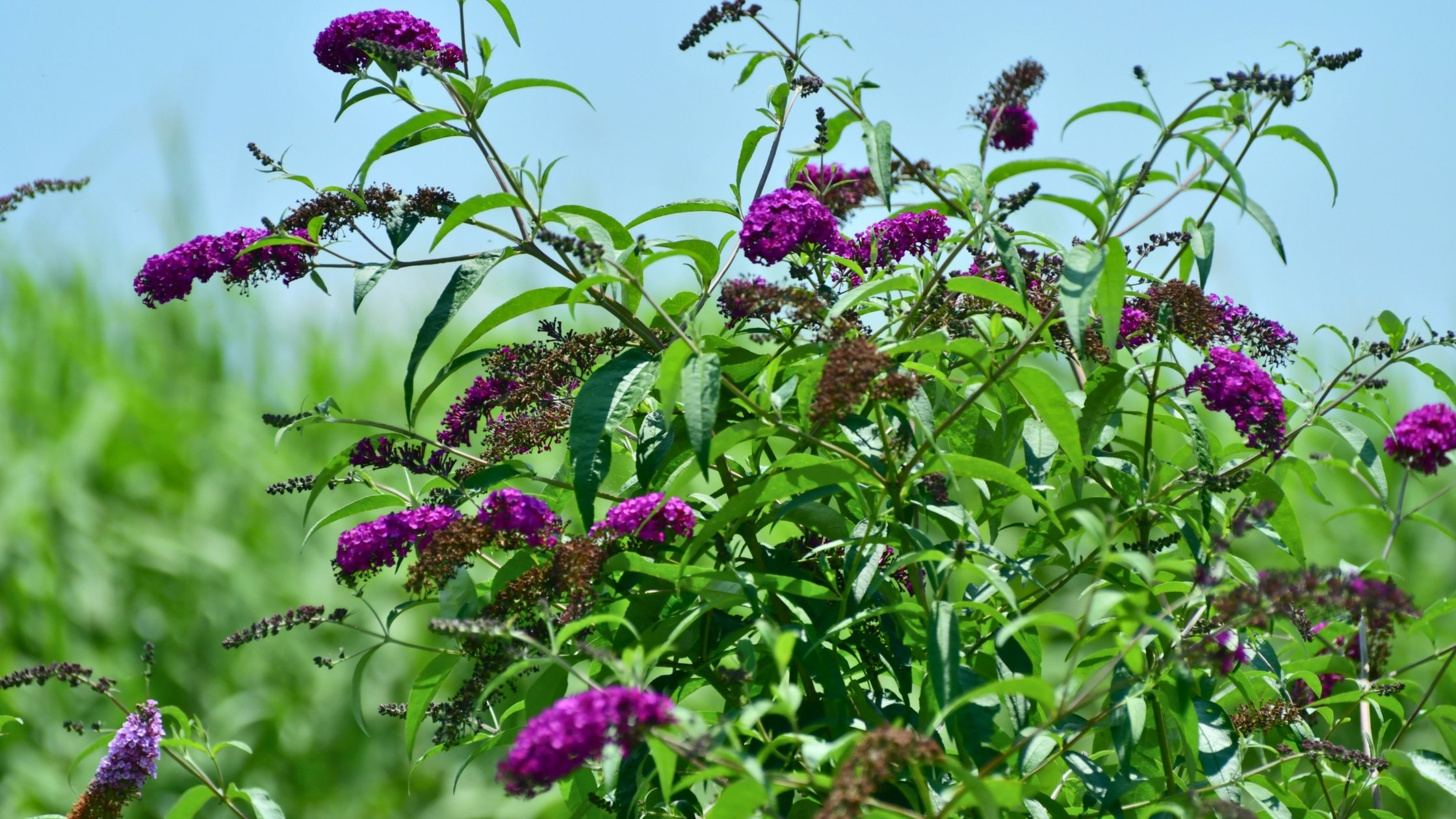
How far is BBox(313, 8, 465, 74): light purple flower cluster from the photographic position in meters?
2.02

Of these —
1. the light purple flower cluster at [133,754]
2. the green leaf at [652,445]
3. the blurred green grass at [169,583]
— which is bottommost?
the light purple flower cluster at [133,754]

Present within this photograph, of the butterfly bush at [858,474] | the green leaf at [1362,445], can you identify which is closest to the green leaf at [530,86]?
the butterfly bush at [858,474]

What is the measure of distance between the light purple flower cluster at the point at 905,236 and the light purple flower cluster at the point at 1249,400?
1.77ft

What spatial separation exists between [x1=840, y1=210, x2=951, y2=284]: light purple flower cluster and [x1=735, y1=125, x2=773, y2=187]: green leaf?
9.5 inches

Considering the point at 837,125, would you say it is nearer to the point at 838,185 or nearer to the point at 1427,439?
the point at 838,185

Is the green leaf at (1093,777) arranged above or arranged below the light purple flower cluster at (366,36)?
below

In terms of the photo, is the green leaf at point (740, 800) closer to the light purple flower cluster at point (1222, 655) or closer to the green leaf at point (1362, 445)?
the light purple flower cluster at point (1222, 655)

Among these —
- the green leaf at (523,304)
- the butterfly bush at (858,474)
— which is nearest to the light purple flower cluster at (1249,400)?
the butterfly bush at (858,474)

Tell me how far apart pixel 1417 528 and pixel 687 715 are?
6355 millimetres

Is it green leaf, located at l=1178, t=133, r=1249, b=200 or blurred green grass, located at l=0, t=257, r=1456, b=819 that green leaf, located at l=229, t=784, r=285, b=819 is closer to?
green leaf, located at l=1178, t=133, r=1249, b=200

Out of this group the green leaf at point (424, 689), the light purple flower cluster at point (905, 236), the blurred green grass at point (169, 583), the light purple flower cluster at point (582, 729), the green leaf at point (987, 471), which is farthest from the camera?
the blurred green grass at point (169, 583)

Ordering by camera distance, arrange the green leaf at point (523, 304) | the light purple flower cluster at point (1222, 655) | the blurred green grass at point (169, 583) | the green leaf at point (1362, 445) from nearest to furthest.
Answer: the light purple flower cluster at point (1222, 655) < the green leaf at point (523, 304) < the green leaf at point (1362, 445) < the blurred green grass at point (169, 583)

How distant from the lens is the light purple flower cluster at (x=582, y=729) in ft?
3.95

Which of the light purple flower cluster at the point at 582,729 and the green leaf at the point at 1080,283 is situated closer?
the light purple flower cluster at the point at 582,729
